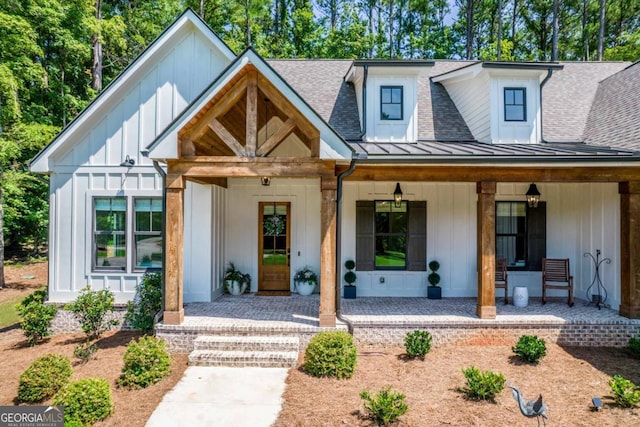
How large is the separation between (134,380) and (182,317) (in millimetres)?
1532

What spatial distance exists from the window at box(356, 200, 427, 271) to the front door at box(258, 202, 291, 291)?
1.92 meters

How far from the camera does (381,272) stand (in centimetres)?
947

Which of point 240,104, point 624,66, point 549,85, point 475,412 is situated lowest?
point 475,412

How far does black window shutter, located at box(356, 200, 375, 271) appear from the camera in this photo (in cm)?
947

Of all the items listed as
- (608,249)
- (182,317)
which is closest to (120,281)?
(182,317)

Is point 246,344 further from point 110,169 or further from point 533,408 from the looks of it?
point 110,169

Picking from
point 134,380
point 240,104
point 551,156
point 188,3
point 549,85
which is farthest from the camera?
point 188,3

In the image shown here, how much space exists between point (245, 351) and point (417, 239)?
17.0 feet

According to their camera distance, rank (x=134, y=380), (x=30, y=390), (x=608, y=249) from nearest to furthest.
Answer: (x=30, y=390) < (x=134, y=380) < (x=608, y=249)

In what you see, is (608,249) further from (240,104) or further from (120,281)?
(120,281)

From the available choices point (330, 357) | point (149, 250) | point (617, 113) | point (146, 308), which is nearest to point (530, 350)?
point (330, 357)

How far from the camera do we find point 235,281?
932 cm

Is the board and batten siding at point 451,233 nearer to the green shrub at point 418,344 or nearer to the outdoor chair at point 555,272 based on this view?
the outdoor chair at point 555,272

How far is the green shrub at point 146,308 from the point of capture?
7.33 m
